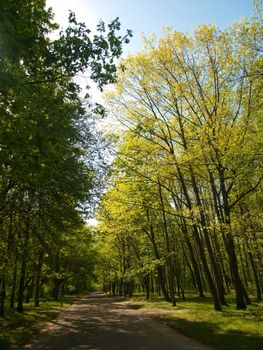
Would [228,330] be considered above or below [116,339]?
above

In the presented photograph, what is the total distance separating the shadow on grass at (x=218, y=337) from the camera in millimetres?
9365

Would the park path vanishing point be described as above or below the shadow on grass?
below

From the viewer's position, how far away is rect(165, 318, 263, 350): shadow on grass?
9.36m

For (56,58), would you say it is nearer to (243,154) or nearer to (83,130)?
(83,130)

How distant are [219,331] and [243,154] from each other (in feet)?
25.3

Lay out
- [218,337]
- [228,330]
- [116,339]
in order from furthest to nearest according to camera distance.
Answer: [116,339], [228,330], [218,337]

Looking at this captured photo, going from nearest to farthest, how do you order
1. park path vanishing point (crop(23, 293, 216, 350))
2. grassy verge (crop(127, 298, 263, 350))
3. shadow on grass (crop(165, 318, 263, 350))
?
shadow on grass (crop(165, 318, 263, 350)) < grassy verge (crop(127, 298, 263, 350)) < park path vanishing point (crop(23, 293, 216, 350))

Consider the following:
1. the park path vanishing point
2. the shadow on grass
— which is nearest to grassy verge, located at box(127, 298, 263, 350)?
the shadow on grass

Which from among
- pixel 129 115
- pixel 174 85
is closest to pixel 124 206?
pixel 129 115

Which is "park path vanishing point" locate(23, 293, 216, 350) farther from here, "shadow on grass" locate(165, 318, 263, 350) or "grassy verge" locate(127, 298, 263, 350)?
"grassy verge" locate(127, 298, 263, 350)

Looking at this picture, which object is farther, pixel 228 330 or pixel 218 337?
pixel 228 330

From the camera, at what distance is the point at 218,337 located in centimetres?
1091

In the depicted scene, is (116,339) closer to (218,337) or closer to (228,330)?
(218,337)

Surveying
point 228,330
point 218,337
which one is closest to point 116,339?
point 218,337
